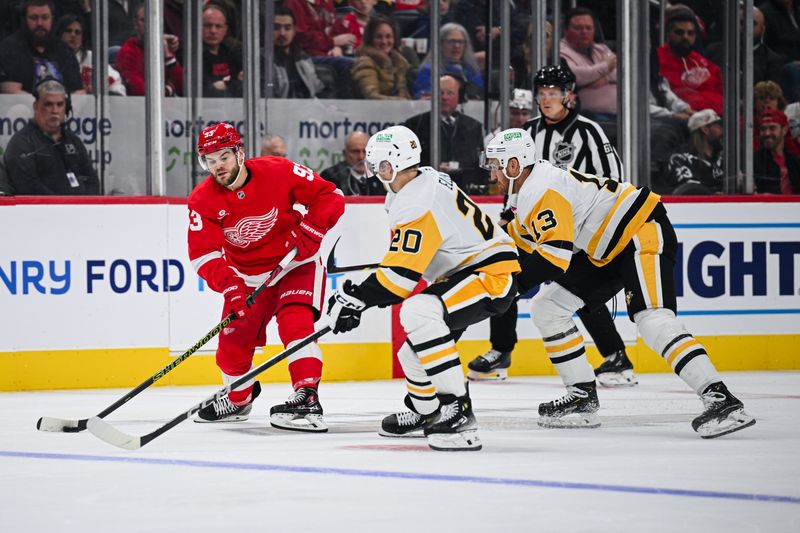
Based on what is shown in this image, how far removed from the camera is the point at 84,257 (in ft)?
18.9

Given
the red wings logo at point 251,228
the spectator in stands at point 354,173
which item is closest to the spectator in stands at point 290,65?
the spectator in stands at point 354,173

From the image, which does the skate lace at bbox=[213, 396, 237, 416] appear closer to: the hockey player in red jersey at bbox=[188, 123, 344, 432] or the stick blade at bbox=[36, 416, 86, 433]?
the hockey player in red jersey at bbox=[188, 123, 344, 432]

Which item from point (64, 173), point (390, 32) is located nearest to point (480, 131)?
point (390, 32)

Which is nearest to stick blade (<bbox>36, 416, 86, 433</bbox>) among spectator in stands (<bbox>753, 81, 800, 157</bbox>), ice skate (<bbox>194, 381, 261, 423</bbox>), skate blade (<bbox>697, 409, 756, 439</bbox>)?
ice skate (<bbox>194, 381, 261, 423</bbox>)

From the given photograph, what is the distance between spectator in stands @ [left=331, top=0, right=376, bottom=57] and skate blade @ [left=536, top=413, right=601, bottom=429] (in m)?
3.38

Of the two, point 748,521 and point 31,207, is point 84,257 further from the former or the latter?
point 748,521

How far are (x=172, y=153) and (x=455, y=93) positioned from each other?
1581 mm

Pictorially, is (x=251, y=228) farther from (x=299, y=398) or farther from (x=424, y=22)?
(x=424, y=22)

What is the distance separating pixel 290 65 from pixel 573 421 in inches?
131

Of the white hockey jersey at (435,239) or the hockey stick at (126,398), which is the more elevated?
the white hockey jersey at (435,239)

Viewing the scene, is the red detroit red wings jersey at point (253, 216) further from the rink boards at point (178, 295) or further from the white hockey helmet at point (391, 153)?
the rink boards at point (178, 295)

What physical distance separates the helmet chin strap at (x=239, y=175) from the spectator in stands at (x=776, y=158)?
137 inches

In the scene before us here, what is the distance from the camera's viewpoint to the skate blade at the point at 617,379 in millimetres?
5762

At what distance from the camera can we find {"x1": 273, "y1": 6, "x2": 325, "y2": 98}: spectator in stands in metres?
6.91
